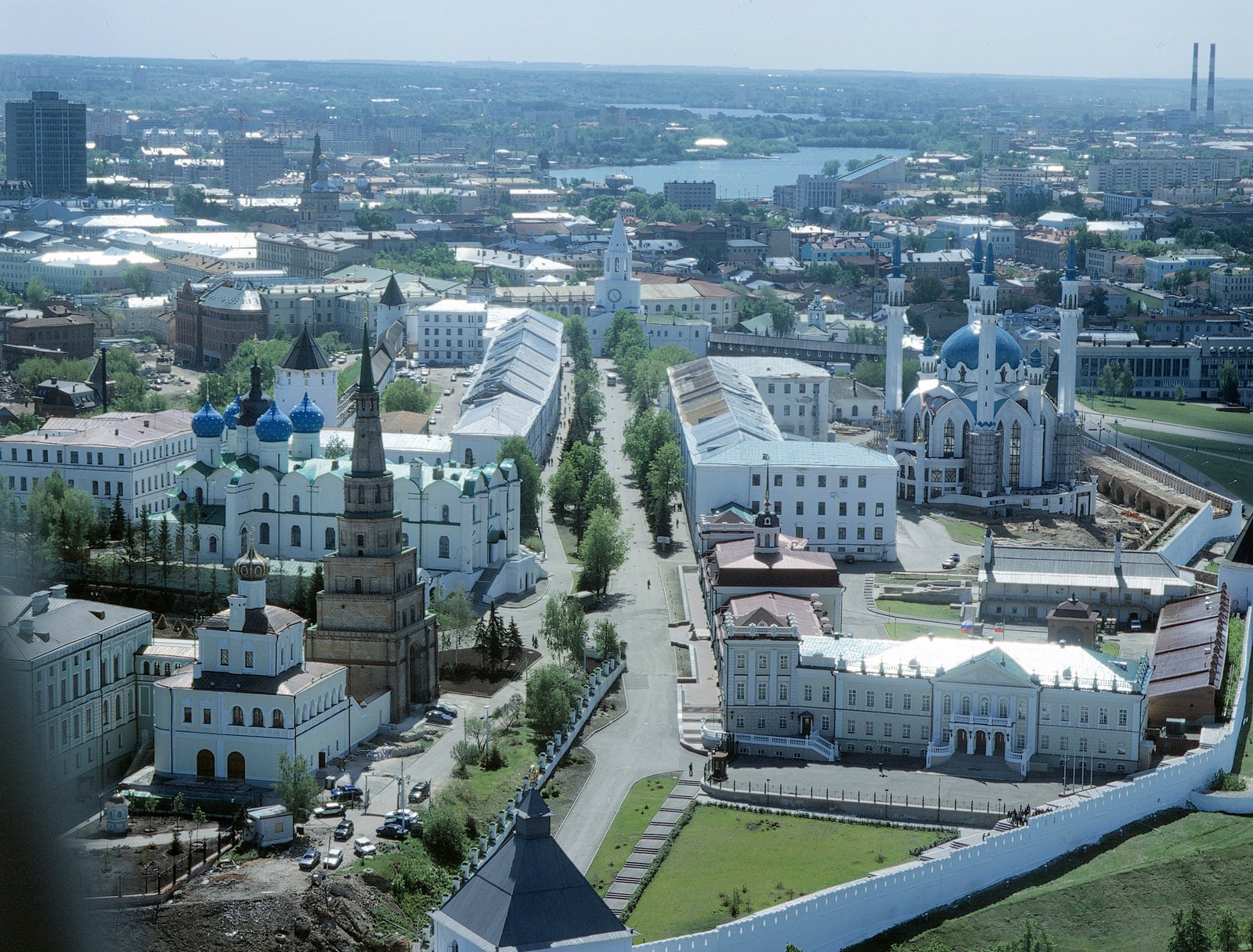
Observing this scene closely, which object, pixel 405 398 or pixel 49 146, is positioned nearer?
pixel 405 398

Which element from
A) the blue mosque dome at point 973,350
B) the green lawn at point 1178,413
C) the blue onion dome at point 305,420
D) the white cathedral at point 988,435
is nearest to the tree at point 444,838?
the blue onion dome at point 305,420

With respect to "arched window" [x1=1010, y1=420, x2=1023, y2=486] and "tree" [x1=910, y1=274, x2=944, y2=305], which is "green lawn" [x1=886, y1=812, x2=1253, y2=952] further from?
"tree" [x1=910, y1=274, x2=944, y2=305]

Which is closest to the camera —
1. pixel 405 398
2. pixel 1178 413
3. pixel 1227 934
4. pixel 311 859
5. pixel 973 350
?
pixel 1227 934

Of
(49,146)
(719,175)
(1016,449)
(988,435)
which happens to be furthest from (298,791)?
(719,175)

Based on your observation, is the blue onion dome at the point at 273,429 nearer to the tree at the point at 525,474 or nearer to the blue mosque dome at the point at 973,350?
the tree at the point at 525,474

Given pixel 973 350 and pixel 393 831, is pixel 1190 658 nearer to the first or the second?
pixel 393 831

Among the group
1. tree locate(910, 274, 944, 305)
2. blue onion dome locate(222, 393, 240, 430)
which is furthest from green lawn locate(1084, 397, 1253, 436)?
blue onion dome locate(222, 393, 240, 430)

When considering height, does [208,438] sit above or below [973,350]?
below
